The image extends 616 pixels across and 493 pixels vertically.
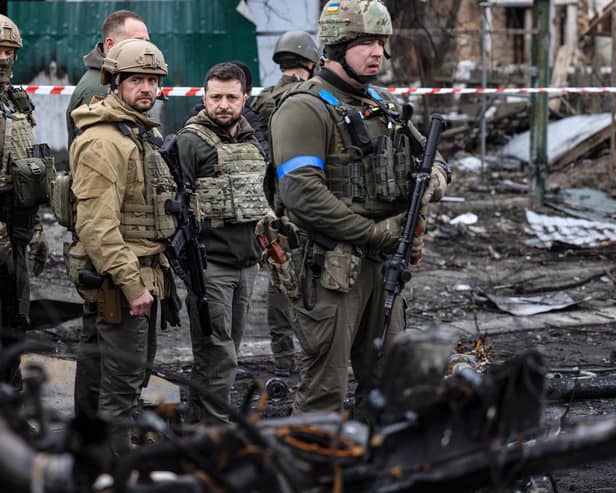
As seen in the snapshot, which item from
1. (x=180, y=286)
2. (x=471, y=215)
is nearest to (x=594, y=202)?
(x=471, y=215)

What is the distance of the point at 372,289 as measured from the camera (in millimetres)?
4883

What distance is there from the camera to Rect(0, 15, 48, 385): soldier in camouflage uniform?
19.4 ft

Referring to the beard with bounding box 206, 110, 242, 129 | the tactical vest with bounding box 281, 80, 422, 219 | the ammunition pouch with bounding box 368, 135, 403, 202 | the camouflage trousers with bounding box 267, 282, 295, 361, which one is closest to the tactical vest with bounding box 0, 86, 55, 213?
the beard with bounding box 206, 110, 242, 129

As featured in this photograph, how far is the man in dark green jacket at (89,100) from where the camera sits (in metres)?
5.33

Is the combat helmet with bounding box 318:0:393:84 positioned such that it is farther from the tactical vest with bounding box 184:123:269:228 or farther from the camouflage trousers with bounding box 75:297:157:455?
the camouflage trousers with bounding box 75:297:157:455

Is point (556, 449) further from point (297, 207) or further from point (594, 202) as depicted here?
point (594, 202)

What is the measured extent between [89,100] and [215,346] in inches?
61.9

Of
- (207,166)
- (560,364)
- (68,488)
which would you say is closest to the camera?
(68,488)

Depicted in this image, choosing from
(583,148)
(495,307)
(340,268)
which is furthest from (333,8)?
(583,148)

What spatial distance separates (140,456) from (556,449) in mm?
1069

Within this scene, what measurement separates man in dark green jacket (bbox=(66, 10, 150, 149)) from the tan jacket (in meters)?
0.81

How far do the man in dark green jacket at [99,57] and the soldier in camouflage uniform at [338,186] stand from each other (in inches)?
60.2

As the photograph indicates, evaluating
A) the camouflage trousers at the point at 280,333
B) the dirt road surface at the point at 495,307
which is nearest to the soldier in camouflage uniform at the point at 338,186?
the dirt road surface at the point at 495,307

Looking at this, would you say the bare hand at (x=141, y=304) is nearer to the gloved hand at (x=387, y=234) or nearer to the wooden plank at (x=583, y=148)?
the gloved hand at (x=387, y=234)
